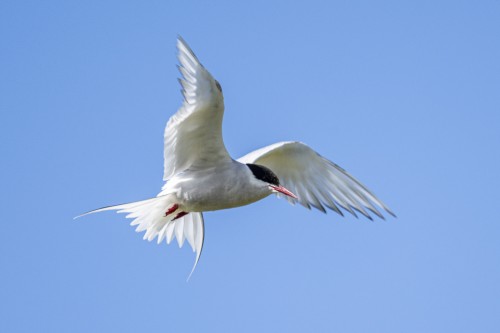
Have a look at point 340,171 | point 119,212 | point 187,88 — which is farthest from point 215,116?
point 340,171

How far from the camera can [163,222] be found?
926 centimetres

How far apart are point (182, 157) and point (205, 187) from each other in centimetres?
43

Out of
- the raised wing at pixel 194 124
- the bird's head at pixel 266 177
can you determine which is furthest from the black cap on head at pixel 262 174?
the raised wing at pixel 194 124

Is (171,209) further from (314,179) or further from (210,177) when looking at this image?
(314,179)

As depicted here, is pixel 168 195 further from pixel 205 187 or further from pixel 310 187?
pixel 310 187

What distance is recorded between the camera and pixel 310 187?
995 cm

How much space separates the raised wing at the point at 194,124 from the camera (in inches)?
307

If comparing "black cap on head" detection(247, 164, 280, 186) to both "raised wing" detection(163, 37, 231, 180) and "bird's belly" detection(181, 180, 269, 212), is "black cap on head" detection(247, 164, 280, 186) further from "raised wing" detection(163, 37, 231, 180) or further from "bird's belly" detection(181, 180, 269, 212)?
"raised wing" detection(163, 37, 231, 180)

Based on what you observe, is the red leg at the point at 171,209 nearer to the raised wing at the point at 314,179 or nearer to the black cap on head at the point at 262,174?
the black cap on head at the point at 262,174

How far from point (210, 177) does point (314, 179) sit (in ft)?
5.44

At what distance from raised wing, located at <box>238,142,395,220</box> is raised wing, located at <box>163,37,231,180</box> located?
854 mm

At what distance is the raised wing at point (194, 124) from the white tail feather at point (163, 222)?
33 centimetres

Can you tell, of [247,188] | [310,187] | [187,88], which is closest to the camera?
[187,88]

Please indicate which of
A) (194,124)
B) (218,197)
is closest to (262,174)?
(218,197)
